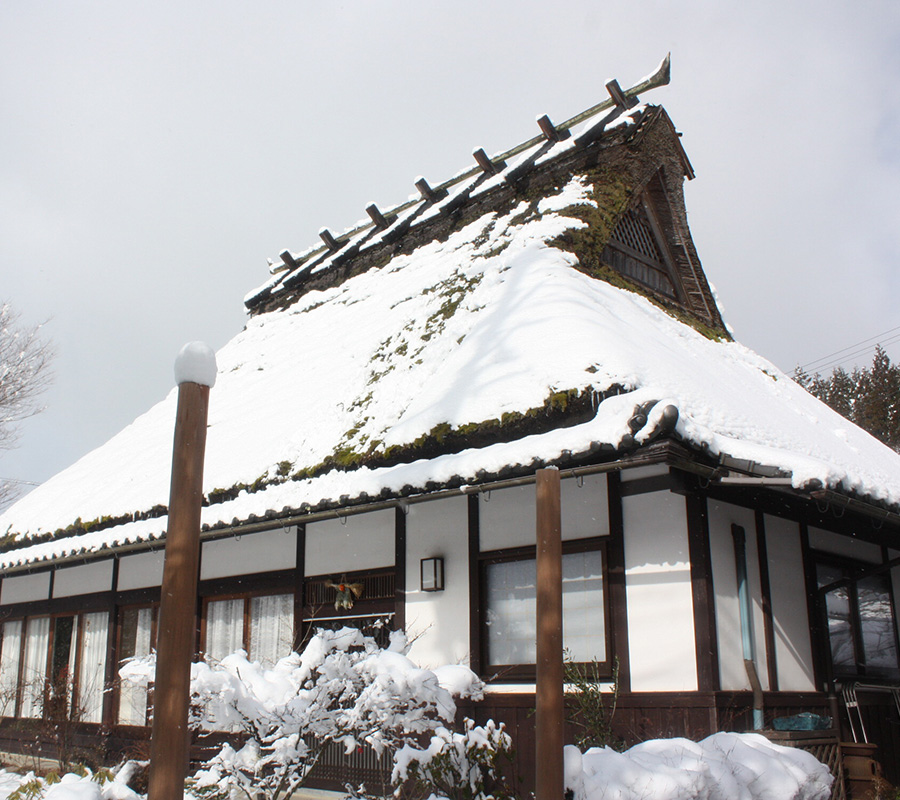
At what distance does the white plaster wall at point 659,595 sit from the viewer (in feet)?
18.0

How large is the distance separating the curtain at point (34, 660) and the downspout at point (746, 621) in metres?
9.12

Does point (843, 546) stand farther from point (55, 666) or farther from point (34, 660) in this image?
point (34, 660)

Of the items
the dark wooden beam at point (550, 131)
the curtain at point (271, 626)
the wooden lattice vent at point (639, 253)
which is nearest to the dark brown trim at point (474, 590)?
the curtain at point (271, 626)

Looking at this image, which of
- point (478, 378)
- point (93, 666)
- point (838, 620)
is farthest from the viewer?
point (93, 666)

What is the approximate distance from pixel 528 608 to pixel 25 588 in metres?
8.74

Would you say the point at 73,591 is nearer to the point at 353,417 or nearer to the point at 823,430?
the point at 353,417

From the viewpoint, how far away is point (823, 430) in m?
9.07

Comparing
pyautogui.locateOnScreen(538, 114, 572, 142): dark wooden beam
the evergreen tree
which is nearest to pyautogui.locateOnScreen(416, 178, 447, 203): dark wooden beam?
pyautogui.locateOnScreen(538, 114, 572, 142): dark wooden beam

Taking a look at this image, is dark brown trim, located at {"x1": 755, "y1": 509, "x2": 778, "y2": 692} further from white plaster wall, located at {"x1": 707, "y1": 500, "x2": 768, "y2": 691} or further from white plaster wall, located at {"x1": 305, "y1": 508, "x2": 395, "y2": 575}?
white plaster wall, located at {"x1": 305, "y1": 508, "x2": 395, "y2": 575}

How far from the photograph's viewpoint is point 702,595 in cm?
545

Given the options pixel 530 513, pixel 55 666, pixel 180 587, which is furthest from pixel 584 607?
Answer: pixel 55 666

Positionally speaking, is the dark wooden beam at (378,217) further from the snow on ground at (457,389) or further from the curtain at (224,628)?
the curtain at (224,628)

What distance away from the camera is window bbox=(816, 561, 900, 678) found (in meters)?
7.14

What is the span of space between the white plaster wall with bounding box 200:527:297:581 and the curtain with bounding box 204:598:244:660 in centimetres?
33
